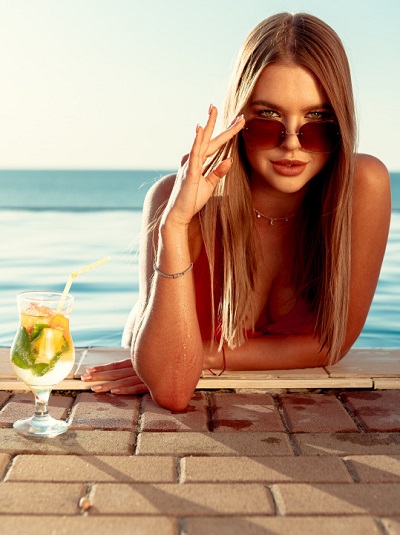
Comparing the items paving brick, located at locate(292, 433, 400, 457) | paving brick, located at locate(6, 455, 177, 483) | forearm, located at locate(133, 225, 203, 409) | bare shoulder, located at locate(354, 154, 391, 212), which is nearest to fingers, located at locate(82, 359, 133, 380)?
forearm, located at locate(133, 225, 203, 409)

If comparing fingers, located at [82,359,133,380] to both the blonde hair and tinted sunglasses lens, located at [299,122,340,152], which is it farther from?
tinted sunglasses lens, located at [299,122,340,152]

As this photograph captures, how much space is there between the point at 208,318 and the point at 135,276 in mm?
5559

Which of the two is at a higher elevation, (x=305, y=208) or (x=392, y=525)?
(x=305, y=208)

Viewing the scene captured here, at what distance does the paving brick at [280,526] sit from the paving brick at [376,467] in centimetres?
27

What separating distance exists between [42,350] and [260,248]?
47.0 inches

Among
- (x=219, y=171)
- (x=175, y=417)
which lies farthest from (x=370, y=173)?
(x=175, y=417)

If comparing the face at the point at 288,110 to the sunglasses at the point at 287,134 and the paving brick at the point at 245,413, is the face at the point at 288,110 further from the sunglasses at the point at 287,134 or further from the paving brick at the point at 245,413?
the paving brick at the point at 245,413

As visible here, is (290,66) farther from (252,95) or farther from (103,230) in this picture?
(103,230)

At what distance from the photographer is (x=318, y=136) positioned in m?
2.91

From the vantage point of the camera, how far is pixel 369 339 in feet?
22.2

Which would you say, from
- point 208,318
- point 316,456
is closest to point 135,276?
point 208,318

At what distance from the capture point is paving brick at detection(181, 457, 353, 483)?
7.34ft

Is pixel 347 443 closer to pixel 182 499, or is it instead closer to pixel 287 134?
pixel 182 499

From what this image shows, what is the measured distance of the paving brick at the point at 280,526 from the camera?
1.92 m
